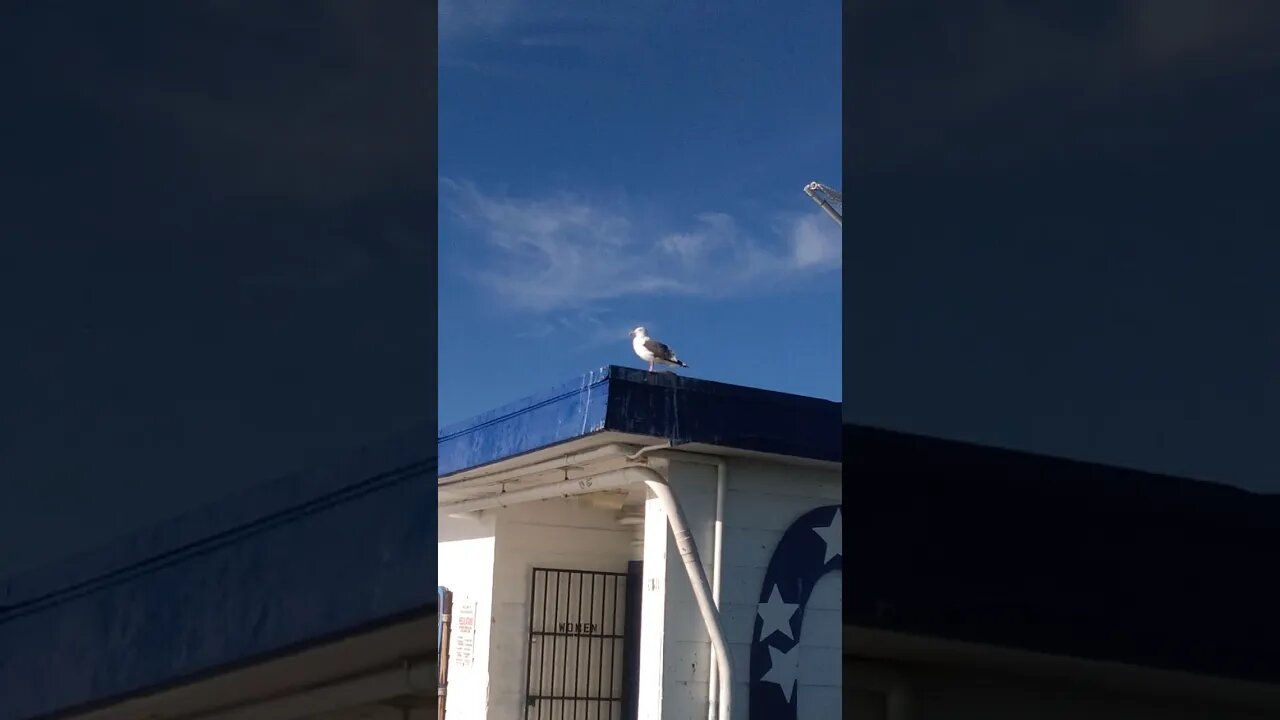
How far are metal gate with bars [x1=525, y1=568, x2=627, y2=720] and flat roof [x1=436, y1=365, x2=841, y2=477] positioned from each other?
111 centimetres

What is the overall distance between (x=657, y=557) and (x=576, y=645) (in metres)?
1.19

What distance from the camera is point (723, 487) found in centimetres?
573

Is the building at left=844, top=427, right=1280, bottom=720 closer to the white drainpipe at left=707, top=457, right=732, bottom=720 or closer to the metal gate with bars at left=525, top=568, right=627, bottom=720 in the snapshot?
the white drainpipe at left=707, top=457, right=732, bottom=720

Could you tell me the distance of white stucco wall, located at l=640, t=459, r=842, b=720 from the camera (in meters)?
5.59

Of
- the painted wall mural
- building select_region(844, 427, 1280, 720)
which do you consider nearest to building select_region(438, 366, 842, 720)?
the painted wall mural

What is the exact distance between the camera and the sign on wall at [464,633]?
22.0 feet

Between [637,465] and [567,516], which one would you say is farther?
[567,516]

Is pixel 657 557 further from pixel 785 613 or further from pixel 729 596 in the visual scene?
pixel 785 613

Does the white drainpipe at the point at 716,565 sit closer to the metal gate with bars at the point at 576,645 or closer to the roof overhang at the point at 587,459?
the roof overhang at the point at 587,459

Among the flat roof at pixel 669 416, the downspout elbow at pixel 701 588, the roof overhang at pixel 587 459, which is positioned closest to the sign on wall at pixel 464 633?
the roof overhang at pixel 587 459

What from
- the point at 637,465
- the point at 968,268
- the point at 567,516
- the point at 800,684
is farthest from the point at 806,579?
the point at 968,268
